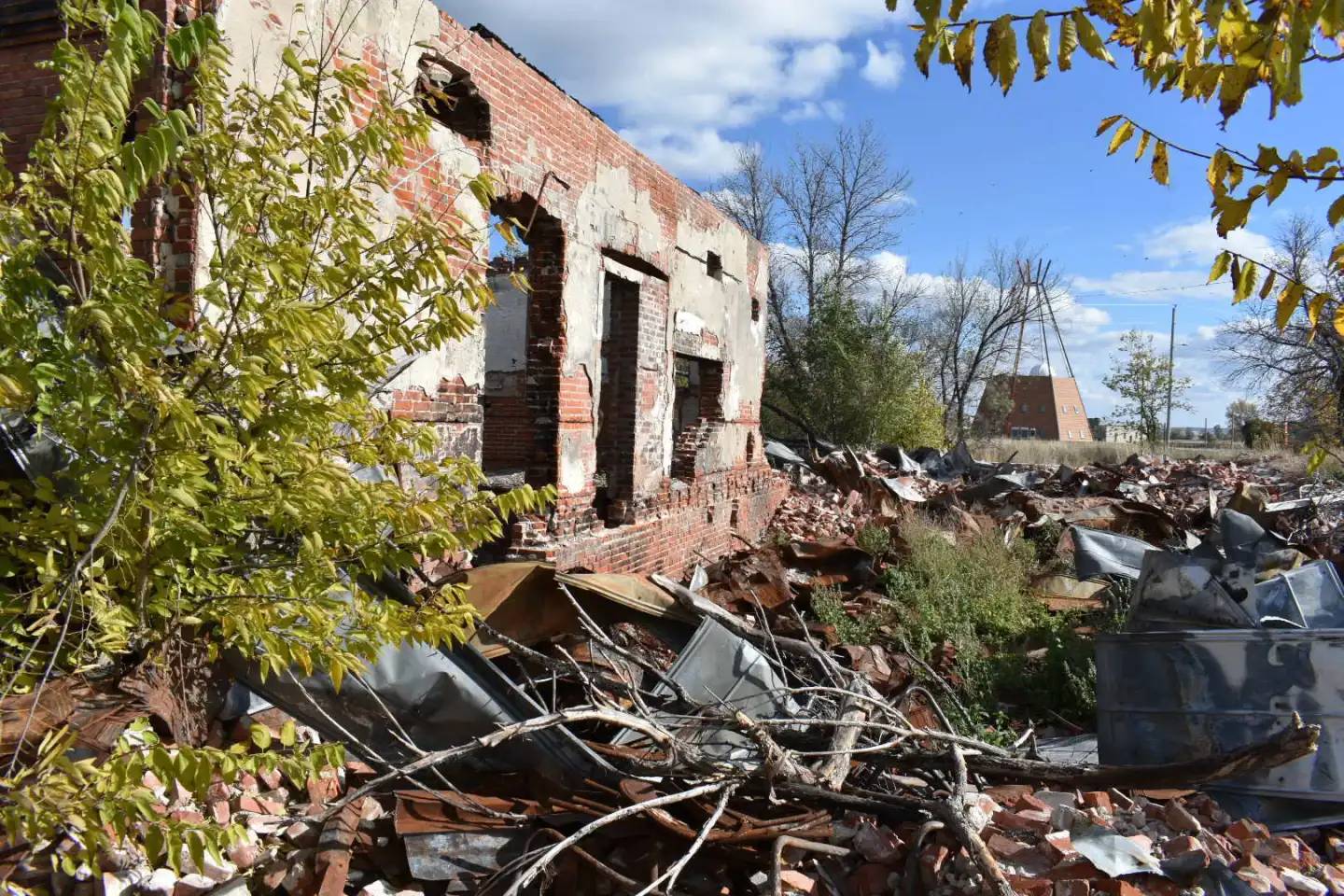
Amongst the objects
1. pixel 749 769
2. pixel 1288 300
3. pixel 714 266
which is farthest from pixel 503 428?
pixel 1288 300

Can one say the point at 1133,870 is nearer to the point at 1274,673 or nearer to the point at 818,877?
the point at 818,877

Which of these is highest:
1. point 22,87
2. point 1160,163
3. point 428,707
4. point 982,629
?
point 22,87

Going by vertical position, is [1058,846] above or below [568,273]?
below

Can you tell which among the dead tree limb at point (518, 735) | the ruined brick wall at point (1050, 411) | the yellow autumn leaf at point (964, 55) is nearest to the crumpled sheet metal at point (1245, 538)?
the dead tree limb at point (518, 735)

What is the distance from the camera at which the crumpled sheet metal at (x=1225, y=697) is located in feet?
13.9

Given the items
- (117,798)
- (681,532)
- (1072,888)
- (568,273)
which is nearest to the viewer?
(117,798)

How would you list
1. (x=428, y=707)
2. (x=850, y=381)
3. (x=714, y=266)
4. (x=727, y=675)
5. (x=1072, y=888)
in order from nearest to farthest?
(x=1072, y=888) < (x=428, y=707) < (x=727, y=675) < (x=714, y=266) < (x=850, y=381)

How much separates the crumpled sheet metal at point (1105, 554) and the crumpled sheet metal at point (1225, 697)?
386cm

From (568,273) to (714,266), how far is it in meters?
4.08

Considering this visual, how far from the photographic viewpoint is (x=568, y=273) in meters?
7.09

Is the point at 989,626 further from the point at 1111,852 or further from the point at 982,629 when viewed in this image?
the point at 1111,852

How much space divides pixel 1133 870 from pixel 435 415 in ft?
13.6

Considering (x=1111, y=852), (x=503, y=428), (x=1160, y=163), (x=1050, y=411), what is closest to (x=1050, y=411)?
(x=1050, y=411)

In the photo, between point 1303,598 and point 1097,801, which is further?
point 1303,598
